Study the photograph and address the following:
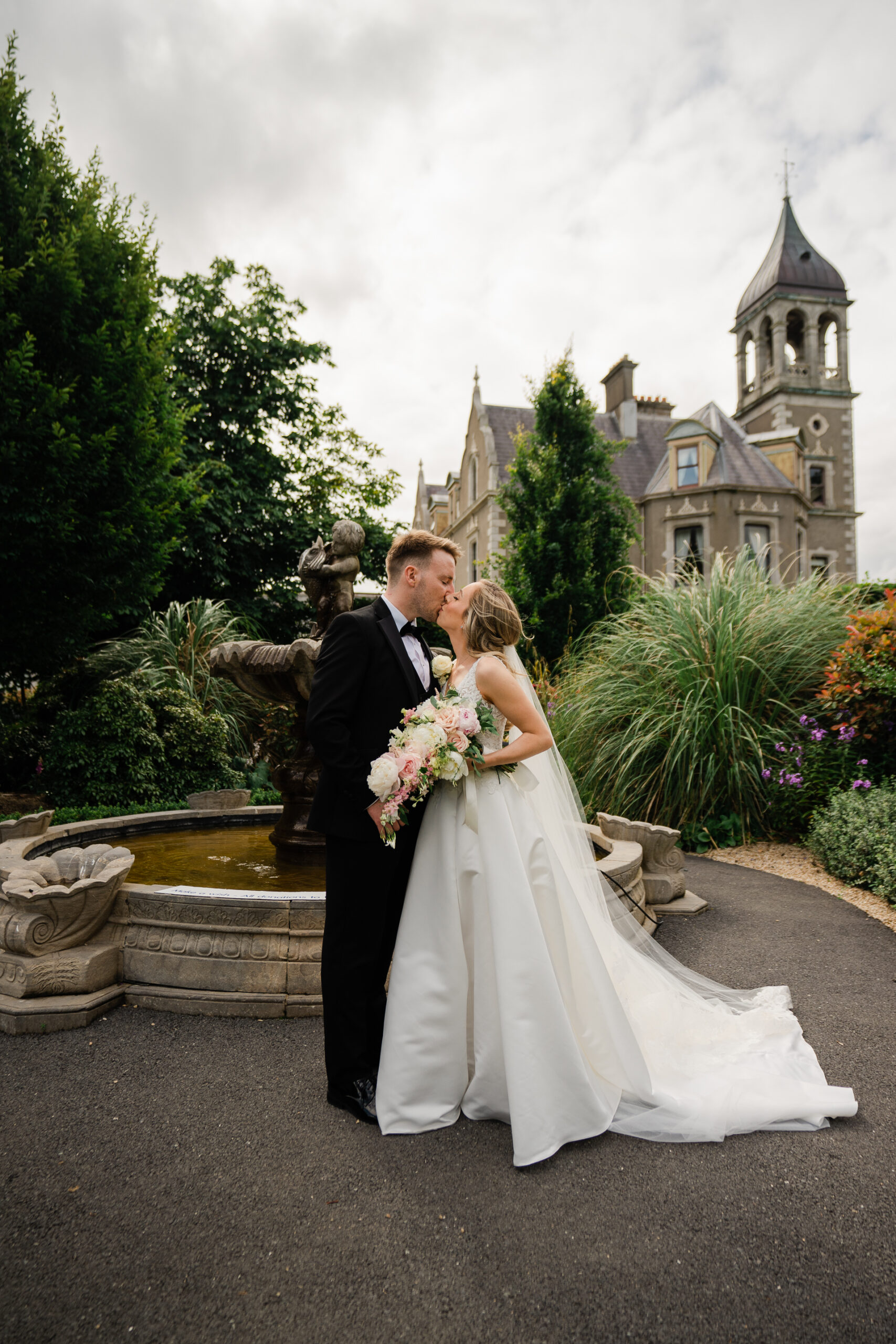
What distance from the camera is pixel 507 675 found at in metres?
3.17

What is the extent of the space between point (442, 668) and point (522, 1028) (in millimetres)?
1565

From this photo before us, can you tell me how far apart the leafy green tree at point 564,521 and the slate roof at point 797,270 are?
2291 cm

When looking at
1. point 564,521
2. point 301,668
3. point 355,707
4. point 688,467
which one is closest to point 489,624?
point 355,707

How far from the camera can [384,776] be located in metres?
2.73

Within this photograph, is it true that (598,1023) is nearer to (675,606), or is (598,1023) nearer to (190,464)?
(675,606)

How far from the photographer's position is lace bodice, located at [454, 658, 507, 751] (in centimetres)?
317

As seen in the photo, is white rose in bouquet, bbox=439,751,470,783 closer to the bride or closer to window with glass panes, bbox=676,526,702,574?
the bride

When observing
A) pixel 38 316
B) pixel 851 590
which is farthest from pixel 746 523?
pixel 38 316

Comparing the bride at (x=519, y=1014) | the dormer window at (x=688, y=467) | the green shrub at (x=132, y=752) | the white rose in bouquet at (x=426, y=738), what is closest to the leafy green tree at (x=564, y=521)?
the green shrub at (x=132, y=752)

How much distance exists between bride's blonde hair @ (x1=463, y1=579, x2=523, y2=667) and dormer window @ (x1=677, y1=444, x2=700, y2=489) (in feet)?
86.2

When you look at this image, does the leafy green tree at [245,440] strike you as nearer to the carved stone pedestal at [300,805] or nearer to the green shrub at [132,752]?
the green shrub at [132,752]

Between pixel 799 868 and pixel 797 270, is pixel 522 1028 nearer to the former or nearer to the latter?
pixel 799 868

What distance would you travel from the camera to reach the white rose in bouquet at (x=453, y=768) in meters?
2.83

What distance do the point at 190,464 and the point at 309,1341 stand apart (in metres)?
17.6
